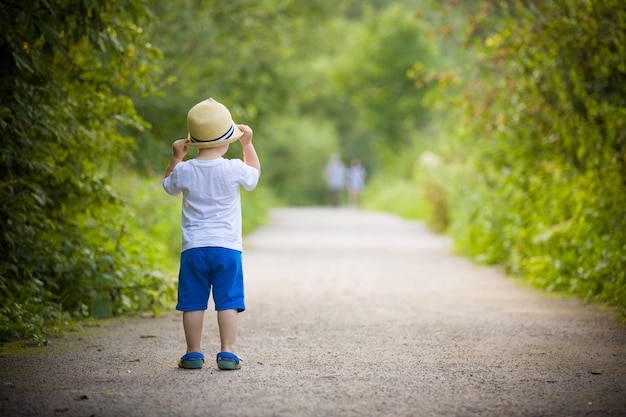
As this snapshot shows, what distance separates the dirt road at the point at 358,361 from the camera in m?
5.46

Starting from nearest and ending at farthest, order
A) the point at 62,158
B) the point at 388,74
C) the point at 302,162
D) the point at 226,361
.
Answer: the point at 226,361, the point at 62,158, the point at 388,74, the point at 302,162

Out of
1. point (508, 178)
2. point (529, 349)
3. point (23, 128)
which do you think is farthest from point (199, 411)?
point (508, 178)

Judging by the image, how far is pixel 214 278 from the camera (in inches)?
263

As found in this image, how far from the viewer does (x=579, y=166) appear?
12508 mm

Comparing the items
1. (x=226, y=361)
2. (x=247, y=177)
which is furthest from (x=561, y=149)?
(x=226, y=361)

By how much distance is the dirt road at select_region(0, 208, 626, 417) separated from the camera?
546cm

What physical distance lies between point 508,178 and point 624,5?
3.87m

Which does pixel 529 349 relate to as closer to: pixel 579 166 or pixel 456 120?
pixel 579 166

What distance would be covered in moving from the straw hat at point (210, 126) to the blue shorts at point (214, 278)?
2.33 ft

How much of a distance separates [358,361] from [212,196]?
1.50 metres

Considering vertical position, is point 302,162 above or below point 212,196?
above

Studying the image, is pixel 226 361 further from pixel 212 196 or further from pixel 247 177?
pixel 247 177

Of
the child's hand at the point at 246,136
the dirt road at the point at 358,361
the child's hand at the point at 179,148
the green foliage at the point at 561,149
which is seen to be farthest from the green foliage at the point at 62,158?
the green foliage at the point at 561,149

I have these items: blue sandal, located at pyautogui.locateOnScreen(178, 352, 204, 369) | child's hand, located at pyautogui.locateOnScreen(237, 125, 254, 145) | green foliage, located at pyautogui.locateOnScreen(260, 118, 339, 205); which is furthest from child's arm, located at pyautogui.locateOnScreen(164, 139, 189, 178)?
green foliage, located at pyautogui.locateOnScreen(260, 118, 339, 205)
